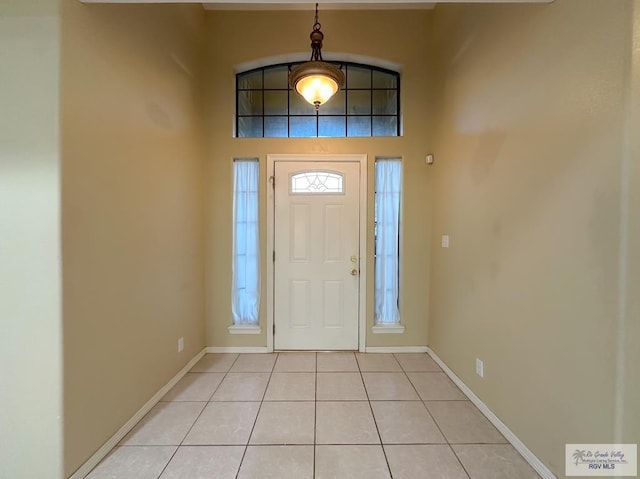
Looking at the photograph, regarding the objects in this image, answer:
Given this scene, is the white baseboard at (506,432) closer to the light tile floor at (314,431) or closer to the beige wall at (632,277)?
the light tile floor at (314,431)

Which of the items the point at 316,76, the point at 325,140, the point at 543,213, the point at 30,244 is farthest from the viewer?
the point at 325,140

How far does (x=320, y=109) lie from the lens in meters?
3.03

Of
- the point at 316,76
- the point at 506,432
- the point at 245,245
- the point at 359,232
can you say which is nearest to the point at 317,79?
the point at 316,76

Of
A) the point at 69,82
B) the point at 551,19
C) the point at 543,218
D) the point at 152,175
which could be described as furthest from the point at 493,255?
the point at 69,82

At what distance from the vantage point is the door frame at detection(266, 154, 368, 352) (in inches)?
115

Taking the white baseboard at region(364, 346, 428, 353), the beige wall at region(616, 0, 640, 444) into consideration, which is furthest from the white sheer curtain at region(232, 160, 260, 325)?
the beige wall at region(616, 0, 640, 444)

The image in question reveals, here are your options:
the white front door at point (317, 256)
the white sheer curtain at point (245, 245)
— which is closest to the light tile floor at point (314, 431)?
the white front door at point (317, 256)

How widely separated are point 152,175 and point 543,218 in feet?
8.22

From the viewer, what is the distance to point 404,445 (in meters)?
1.67

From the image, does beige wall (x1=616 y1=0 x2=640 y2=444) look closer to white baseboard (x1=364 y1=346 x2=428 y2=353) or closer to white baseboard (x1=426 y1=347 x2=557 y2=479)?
white baseboard (x1=426 y1=347 x2=557 y2=479)

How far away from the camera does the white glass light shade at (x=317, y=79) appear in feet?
6.33

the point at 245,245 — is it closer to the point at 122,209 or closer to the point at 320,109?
the point at 122,209

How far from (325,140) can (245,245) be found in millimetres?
1403

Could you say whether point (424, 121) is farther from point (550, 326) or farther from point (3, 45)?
point (3, 45)
